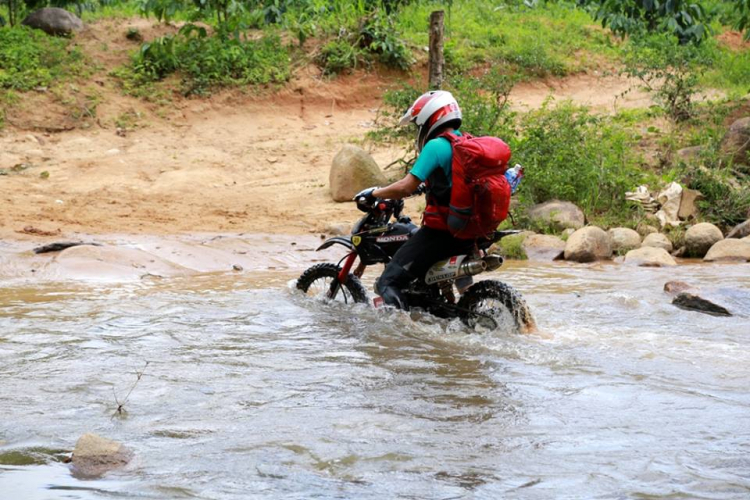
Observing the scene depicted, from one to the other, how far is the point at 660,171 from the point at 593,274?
15.0 feet

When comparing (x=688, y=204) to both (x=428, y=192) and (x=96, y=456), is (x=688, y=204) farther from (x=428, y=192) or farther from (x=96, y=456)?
(x=96, y=456)

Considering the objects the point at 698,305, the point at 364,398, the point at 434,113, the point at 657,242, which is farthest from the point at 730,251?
the point at 364,398

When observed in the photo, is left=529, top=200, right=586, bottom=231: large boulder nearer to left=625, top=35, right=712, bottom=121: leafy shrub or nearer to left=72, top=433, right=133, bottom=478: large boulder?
left=625, top=35, right=712, bottom=121: leafy shrub

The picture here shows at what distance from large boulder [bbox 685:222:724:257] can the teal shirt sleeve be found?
259 inches

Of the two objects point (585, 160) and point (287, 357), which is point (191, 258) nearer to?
point (287, 357)

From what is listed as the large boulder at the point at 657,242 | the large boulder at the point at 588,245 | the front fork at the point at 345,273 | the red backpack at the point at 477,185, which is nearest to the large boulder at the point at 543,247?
the large boulder at the point at 588,245

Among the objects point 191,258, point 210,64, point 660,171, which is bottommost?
point 191,258

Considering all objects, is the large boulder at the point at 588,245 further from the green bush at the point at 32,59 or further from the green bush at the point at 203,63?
the green bush at the point at 32,59

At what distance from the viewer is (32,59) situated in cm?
1673

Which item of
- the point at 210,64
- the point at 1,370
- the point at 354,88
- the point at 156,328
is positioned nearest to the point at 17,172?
the point at 210,64

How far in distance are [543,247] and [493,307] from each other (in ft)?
17.1

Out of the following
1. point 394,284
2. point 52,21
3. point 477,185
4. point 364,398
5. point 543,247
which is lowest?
point 543,247

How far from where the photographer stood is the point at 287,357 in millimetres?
6176

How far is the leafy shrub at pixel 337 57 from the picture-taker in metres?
18.1
